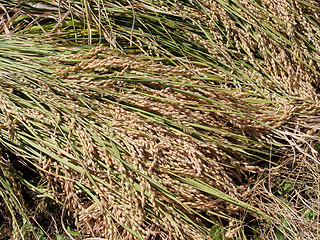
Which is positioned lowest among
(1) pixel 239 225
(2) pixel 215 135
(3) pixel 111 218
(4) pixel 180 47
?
(1) pixel 239 225

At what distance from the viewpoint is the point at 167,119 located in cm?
176

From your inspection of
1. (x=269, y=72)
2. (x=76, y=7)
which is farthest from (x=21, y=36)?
(x=269, y=72)

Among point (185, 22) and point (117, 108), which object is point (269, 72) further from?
point (117, 108)

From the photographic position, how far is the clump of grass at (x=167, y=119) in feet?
5.50

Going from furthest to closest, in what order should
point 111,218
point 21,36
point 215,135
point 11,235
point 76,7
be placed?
point 76,7 → point 21,36 → point 215,135 → point 11,235 → point 111,218

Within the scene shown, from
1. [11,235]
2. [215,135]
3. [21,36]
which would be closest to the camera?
[11,235]

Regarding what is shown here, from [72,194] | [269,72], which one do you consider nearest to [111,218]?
[72,194]

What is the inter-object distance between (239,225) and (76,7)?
64.6 inches

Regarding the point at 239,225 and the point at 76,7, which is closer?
the point at 239,225

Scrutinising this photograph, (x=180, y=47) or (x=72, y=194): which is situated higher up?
(x=180, y=47)

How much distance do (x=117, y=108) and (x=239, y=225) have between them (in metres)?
0.88

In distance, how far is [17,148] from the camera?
174 centimetres

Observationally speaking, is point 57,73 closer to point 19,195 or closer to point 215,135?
point 19,195

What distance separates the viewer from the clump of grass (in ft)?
5.50
